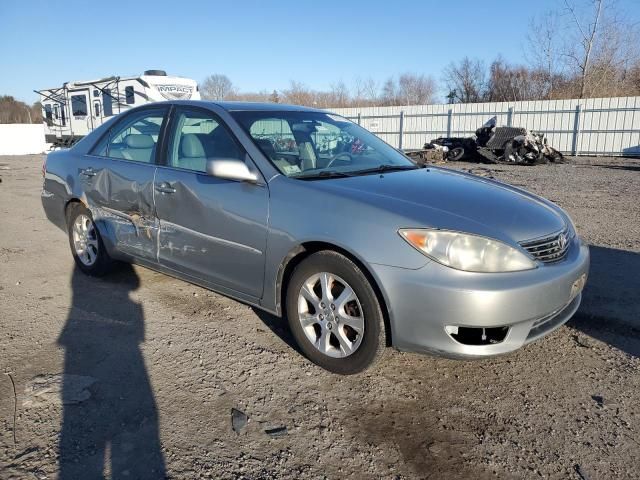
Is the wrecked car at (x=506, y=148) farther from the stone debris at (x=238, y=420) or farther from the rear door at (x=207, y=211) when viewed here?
the stone debris at (x=238, y=420)

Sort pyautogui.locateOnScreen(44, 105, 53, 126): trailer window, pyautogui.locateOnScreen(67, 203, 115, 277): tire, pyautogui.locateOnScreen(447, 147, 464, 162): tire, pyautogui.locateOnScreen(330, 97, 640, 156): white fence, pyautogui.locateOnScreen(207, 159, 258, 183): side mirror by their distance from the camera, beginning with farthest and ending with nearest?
pyautogui.locateOnScreen(44, 105, 53, 126): trailer window < pyautogui.locateOnScreen(330, 97, 640, 156): white fence < pyautogui.locateOnScreen(447, 147, 464, 162): tire < pyautogui.locateOnScreen(67, 203, 115, 277): tire < pyautogui.locateOnScreen(207, 159, 258, 183): side mirror

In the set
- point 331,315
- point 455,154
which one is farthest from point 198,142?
point 455,154

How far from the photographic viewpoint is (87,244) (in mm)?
4727

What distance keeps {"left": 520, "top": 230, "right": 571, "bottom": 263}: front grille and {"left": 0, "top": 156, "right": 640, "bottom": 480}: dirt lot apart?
0.74 meters

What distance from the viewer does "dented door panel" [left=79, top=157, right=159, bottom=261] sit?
3.88m

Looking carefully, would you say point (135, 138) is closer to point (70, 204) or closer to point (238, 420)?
point (70, 204)

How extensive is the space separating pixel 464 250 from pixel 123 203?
2.91m

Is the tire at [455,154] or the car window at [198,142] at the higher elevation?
the car window at [198,142]

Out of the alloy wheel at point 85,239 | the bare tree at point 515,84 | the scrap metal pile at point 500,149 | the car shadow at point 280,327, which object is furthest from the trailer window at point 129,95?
the bare tree at point 515,84

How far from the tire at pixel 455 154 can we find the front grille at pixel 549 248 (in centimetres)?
1637

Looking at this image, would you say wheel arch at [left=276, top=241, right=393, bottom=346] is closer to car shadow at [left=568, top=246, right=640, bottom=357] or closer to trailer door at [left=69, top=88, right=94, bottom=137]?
car shadow at [left=568, top=246, right=640, bottom=357]

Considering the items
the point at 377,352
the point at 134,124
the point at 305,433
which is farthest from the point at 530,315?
the point at 134,124

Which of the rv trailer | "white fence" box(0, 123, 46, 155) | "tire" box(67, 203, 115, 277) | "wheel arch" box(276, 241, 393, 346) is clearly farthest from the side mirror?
"white fence" box(0, 123, 46, 155)

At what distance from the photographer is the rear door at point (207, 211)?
A: 3.18m
